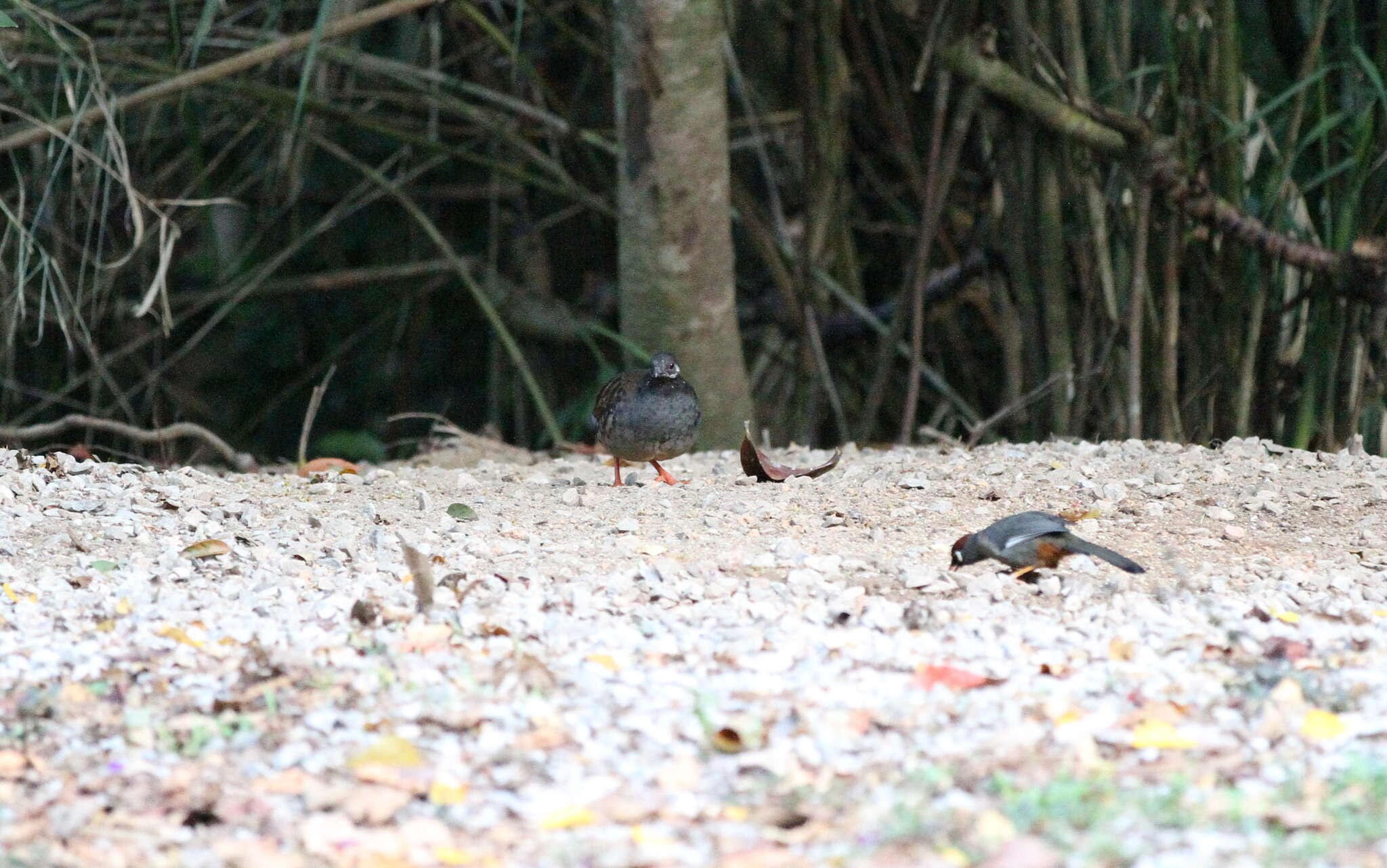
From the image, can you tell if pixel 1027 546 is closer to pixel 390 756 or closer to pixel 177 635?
pixel 390 756

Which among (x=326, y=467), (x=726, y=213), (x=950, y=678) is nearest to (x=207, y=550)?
(x=326, y=467)

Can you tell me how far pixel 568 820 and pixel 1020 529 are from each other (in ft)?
4.40

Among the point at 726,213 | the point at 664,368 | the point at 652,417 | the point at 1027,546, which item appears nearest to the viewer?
the point at 1027,546

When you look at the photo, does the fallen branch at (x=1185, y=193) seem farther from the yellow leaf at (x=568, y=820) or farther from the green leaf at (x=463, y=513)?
the yellow leaf at (x=568, y=820)

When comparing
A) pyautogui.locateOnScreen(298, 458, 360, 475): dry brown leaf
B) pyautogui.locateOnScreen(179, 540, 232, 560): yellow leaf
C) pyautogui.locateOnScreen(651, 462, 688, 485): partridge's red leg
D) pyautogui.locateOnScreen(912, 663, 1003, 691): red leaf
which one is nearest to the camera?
pyautogui.locateOnScreen(912, 663, 1003, 691): red leaf

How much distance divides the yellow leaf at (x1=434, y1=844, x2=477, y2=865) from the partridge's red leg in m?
2.08

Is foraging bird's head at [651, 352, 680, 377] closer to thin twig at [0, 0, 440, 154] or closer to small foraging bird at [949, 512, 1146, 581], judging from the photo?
thin twig at [0, 0, 440, 154]

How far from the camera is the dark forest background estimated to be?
4.82 m

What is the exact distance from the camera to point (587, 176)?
257 inches

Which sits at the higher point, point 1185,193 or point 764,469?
point 1185,193

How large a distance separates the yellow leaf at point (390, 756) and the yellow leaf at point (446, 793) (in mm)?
69

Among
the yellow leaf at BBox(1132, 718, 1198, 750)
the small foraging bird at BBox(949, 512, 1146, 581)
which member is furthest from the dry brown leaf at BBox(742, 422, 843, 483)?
the yellow leaf at BBox(1132, 718, 1198, 750)

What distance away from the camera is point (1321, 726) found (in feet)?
7.34

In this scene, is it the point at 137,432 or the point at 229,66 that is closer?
the point at 229,66
